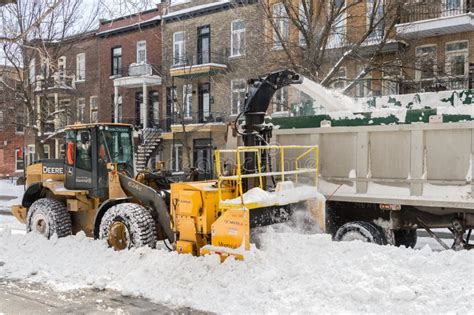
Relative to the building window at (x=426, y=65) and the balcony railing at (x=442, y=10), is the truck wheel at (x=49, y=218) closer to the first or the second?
the building window at (x=426, y=65)

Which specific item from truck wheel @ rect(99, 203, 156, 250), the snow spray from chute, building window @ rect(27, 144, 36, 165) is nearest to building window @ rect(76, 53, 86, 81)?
building window @ rect(27, 144, 36, 165)

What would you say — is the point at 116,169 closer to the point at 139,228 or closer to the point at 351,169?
the point at 139,228

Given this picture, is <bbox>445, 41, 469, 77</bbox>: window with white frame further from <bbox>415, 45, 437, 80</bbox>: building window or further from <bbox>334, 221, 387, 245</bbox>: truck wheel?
<bbox>334, 221, 387, 245</bbox>: truck wheel

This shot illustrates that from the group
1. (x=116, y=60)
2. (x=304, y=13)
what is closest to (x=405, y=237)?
(x=304, y=13)

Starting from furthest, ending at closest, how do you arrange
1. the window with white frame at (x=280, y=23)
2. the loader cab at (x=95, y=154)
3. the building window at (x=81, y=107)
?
1. the building window at (x=81, y=107)
2. the window with white frame at (x=280, y=23)
3. the loader cab at (x=95, y=154)

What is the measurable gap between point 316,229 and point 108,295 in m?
3.35

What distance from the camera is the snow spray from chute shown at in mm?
9250

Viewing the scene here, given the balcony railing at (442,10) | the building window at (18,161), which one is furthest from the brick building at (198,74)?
the building window at (18,161)

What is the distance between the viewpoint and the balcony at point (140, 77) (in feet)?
93.8

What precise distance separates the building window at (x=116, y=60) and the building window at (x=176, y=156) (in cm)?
703

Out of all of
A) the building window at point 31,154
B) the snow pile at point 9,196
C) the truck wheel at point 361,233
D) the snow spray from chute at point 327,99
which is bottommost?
the snow pile at point 9,196

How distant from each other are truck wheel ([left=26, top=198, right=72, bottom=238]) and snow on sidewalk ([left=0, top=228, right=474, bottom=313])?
1.33m

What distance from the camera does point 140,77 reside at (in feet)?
93.6

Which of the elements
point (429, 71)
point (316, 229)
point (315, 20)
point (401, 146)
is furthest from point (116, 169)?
point (429, 71)
